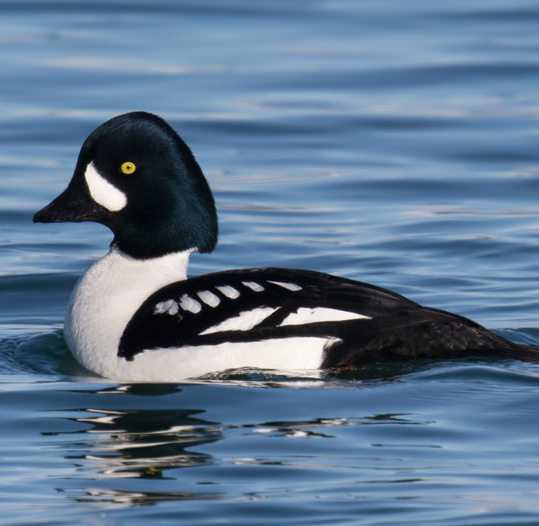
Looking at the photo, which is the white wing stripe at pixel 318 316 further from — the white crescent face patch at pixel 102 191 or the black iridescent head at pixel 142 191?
the white crescent face patch at pixel 102 191

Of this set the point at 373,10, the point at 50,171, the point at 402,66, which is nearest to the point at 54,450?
the point at 50,171

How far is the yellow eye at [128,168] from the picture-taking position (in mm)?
6676

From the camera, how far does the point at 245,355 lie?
245 inches

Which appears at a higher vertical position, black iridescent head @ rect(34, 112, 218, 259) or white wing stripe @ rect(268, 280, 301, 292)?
black iridescent head @ rect(34, 112, 218, 259)

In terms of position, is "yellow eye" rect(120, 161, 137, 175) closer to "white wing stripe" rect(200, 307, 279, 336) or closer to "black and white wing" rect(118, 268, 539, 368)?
"black and white wing" rect(118, 268, 539, 368)

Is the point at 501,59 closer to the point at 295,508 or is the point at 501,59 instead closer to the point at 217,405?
the point at 217,405

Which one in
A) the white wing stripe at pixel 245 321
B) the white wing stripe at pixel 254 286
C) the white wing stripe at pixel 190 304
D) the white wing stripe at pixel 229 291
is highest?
the white wing stripe at pixel 254 286

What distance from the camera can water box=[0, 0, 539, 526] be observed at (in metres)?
4.92

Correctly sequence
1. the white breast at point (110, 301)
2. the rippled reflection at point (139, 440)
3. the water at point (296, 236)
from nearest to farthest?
the water at point (296, 236) → the rippled reflection at point (139, 440) → the white breast at point (110, 301)

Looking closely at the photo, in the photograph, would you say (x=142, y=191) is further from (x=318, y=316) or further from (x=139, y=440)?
(x=139, y=440)

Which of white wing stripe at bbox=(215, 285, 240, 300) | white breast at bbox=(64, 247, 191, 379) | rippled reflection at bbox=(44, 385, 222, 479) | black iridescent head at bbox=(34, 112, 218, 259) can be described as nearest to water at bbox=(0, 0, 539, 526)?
rippled reflection at bbox=(44, 385, 222, 479)

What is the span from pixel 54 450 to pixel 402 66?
11143 mm

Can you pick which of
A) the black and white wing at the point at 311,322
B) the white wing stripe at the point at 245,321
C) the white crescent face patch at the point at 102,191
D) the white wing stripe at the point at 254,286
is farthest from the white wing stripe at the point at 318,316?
the white crescent face patch at the point at 102,191

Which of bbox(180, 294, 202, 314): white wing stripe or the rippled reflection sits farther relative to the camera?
bbox(180, 294, 202, 314): white wing stripe
